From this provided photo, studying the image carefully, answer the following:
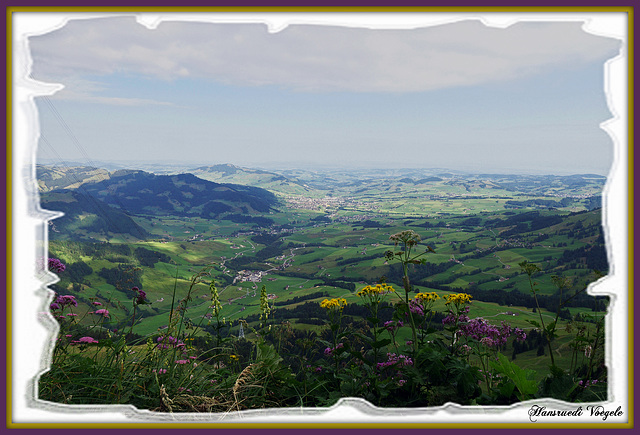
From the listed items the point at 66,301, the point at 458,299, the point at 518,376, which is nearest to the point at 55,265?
the point at 66,301

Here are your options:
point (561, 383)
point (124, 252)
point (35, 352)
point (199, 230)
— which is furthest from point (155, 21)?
point (199, 230)

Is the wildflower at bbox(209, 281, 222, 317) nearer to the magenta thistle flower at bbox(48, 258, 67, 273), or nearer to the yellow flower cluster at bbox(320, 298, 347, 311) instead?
the yellow flower cluster at bbox(320, 298, 347, 311)

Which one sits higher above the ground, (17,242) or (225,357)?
(17,242)

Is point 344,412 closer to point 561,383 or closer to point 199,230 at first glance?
point 561,383

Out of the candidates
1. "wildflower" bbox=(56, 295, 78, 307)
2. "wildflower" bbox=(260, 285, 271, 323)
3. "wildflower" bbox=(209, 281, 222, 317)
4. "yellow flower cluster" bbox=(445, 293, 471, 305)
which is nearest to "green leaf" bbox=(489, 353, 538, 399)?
"yellow flower cluster" bbox=(445, 293, 471, 305)

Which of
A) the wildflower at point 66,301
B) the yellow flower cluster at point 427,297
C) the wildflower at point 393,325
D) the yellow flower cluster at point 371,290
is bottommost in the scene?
the wildflower at point 393,325

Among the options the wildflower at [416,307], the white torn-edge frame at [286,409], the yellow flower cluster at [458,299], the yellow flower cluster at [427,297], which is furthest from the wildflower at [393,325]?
the white torn-edge frame at [286,409]

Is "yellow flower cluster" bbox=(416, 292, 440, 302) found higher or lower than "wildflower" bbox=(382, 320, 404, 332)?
higher

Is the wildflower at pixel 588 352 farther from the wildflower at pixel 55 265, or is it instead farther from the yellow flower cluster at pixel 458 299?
the wildflower at pixel 55 265
